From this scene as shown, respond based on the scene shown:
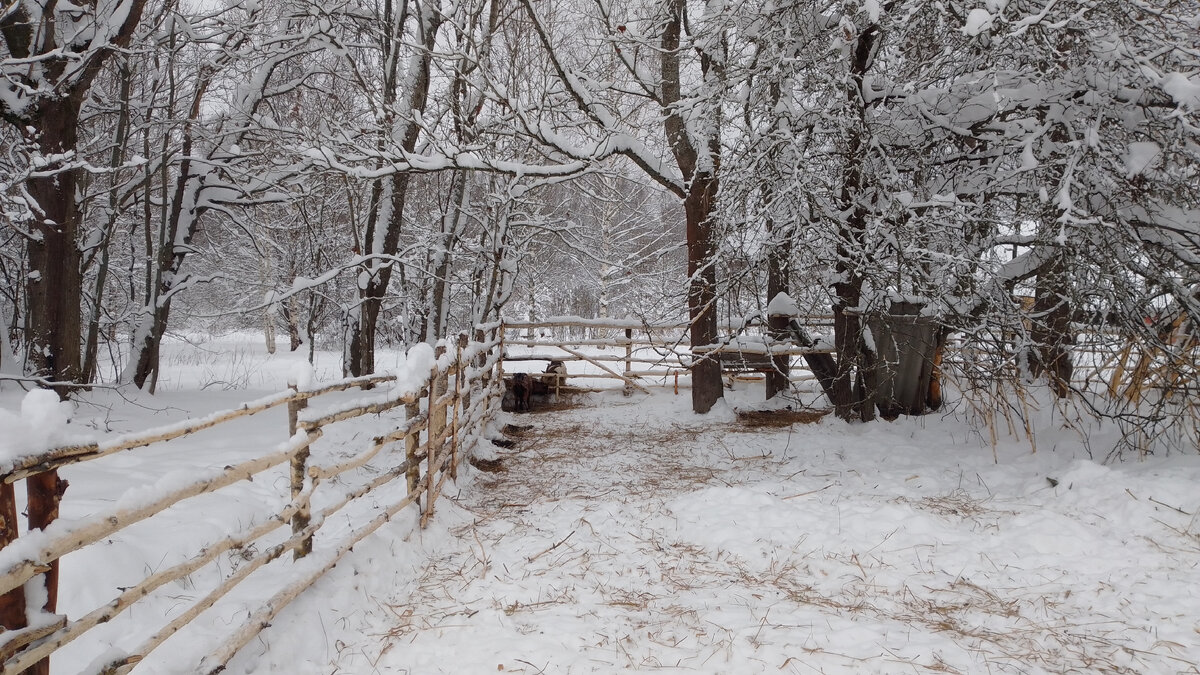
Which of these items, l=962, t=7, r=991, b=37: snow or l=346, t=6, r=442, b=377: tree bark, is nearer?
l=962, t=7, r=991, b=37: snow

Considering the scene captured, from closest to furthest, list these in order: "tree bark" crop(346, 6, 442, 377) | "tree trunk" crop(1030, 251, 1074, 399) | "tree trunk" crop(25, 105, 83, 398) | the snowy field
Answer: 1. the snowy field
2. "tree trunk" crop(1030, 251, 1074, 399)
3. "tree trunk" crop(25, 105, 83, 398)
4. "tree bark" crop(346, 6, 442, 377)

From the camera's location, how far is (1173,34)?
476cm

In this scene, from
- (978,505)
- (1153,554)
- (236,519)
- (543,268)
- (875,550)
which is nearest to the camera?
(1153,554)

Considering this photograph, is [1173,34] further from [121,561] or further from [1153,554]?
[121,561]

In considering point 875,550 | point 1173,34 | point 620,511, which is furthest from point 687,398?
point 1173,34

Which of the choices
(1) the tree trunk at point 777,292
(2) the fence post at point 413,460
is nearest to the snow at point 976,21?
(1) the tree trunk at point 777,292

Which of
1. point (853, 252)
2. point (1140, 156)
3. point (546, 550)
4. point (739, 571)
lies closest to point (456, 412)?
point (546, 550)

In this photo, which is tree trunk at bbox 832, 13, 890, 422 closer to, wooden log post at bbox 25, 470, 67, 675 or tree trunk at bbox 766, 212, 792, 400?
tree trunk at bbox 766, 212, 792, 400

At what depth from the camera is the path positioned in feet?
9.57

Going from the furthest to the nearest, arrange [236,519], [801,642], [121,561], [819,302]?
[819,302] < [236,519] < [121,561] < [801,642]

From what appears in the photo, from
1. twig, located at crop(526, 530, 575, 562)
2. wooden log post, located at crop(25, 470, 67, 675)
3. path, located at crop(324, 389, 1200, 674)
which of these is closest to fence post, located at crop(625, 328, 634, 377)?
path, located at crop(324, 389, 1200, 674)

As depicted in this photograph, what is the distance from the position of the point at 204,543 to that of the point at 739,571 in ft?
10.9

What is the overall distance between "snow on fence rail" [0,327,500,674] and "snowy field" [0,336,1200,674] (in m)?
0.15

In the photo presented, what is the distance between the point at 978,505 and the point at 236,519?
5.42 meters
